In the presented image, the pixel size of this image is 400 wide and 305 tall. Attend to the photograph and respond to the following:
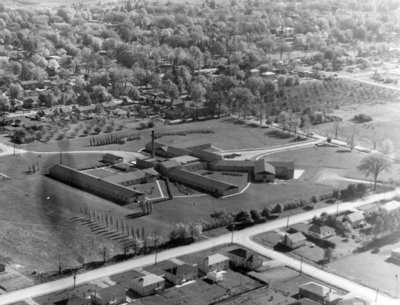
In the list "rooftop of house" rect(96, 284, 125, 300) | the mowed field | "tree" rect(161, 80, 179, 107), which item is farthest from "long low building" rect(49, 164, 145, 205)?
"tree" rect(161, 80, 179, 107)

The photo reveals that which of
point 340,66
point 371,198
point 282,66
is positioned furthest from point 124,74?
point 371,198

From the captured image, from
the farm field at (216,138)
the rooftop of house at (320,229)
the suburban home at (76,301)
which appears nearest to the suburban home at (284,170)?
the farm field at (216,138)

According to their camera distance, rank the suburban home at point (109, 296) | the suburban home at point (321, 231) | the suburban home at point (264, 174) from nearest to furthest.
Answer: the suburban home at point (109, 296), the suburban home at point (321, 231), the suburban home at point (264, 174)

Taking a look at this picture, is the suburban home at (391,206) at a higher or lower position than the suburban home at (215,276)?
higher

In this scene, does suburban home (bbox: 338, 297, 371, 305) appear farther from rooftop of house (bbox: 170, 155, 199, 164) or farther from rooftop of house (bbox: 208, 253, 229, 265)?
rooftop of house (bbox: 170, 155, 199, 164)

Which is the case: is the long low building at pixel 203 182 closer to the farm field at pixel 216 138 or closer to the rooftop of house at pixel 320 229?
the rooftop of house at pixel 320 229
